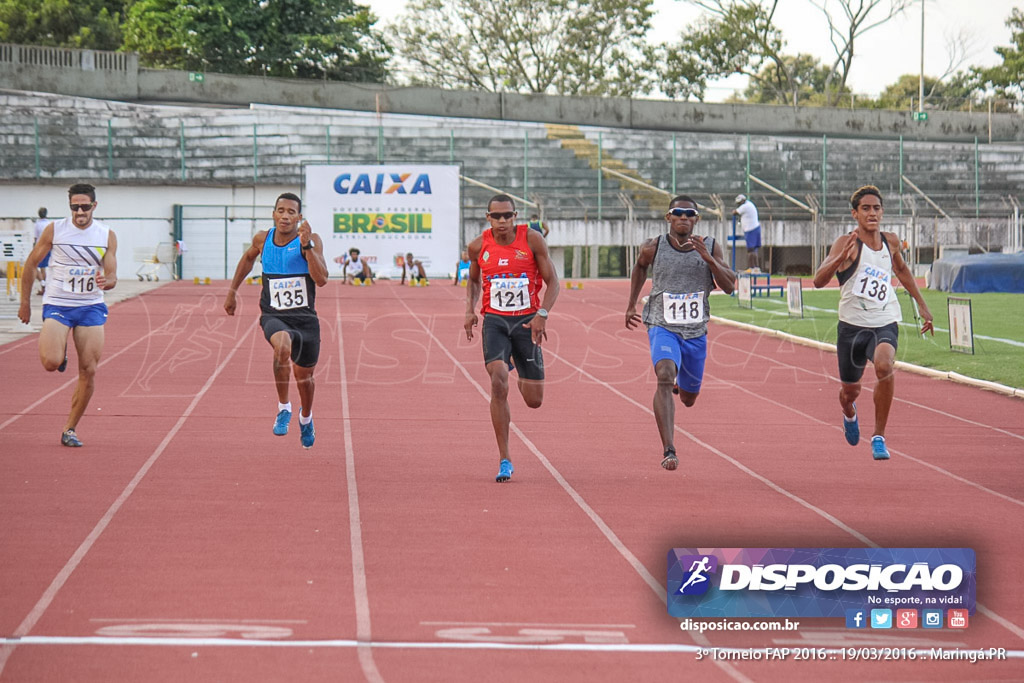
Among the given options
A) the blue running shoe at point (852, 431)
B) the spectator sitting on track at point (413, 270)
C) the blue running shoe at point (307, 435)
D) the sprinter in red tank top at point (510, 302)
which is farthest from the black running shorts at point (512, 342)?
the spectator sitting on track at point (413, 270)

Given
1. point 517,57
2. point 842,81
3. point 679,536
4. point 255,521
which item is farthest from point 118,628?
point 842,81

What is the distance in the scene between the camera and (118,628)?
5289mm

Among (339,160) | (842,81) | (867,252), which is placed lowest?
(867,252)

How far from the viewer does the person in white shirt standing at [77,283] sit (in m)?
9.88

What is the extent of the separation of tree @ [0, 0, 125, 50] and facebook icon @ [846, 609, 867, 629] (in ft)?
204

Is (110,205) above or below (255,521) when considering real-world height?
above

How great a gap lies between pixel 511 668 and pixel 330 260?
35.7 meters

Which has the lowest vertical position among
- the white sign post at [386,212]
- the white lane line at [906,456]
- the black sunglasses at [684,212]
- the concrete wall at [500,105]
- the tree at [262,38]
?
the white lane line at [906,456]

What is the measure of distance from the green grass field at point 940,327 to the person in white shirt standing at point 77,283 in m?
10.0

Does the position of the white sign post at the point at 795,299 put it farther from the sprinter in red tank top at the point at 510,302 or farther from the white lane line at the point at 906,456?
the sprinter in red tank top at the point at 510,302

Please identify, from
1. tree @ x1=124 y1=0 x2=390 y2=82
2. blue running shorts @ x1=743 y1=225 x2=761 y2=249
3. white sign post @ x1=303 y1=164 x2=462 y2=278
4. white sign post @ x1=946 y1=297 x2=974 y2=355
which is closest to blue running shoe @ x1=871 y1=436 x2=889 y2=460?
white sign post @ x1=946 y1=297 x2=974 y2=355

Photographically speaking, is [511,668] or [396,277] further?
[396,277]

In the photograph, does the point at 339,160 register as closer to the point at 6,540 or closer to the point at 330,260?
the point at 330,260

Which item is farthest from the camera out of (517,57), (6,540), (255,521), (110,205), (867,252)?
(517,57)
